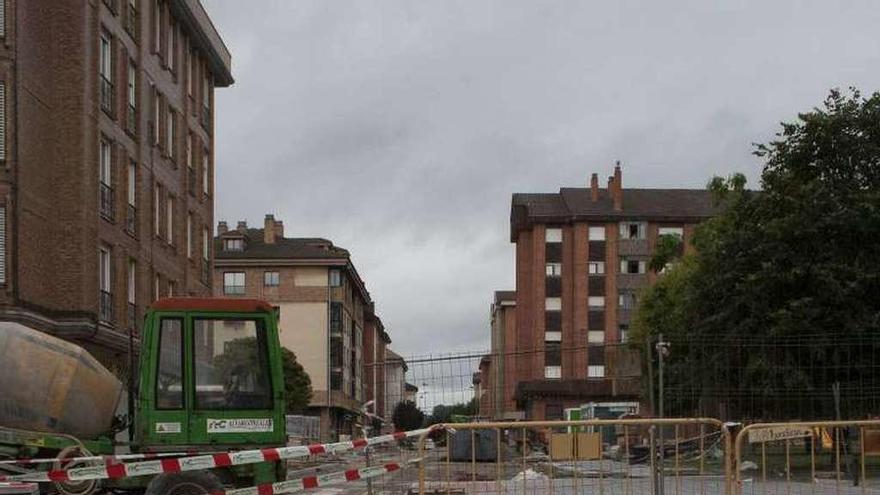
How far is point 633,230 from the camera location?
91812 millimetres

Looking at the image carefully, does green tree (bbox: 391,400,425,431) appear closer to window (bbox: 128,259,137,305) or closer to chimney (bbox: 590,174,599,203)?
window (bbox: 128,259,137,305)

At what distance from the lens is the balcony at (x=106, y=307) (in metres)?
33.7

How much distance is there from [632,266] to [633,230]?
271 cm

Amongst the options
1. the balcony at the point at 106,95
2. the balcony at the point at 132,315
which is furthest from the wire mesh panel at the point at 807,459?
the balcony at the point at 132,315

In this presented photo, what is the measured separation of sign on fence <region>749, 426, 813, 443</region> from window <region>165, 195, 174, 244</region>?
32.0 meters

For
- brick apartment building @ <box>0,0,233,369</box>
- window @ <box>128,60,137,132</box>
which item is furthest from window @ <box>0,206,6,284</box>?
window @ <box>128,60,137,132</box>

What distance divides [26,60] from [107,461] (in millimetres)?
19840

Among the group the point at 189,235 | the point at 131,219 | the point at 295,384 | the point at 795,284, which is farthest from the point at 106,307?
the point at 295,384

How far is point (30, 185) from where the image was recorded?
1205 inches

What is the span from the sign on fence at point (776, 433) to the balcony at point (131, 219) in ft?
87.7

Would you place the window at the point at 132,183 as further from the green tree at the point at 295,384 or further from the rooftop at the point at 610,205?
the rooftop at the point at 610,205

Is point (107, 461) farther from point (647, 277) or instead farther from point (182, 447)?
point (647, 277)

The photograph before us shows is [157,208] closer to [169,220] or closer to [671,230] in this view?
[169,220]

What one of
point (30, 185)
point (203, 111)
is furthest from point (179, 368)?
point (203, 111)
